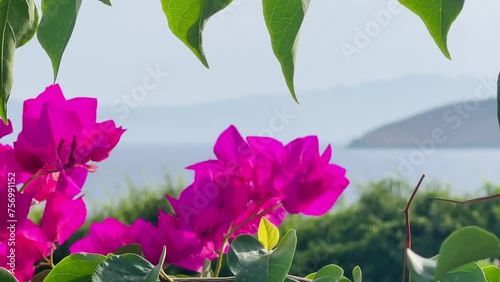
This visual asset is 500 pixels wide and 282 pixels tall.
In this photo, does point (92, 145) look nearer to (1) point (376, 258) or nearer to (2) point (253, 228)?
(2) point (253, 228)

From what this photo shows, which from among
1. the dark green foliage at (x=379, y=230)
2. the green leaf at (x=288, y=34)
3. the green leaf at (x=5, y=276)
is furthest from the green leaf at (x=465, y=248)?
the dark green foliage at (x=379, y=230)

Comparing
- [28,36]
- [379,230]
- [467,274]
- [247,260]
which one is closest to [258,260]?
[247,260]

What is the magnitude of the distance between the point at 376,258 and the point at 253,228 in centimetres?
264

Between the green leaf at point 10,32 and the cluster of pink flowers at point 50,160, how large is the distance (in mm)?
60

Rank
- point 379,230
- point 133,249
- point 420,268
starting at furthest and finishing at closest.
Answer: point 379,230, point 133,249, point 420,268

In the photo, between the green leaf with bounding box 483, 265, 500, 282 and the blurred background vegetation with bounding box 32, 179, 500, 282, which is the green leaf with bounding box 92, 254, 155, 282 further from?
the blurred background vegetation with bounding box 32, 179, 500, 282

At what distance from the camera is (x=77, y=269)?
38cm

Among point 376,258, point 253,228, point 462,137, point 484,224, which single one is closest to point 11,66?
point 253,228

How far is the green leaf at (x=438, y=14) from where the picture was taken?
364 millimetres

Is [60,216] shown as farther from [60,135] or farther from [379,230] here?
[379,230]

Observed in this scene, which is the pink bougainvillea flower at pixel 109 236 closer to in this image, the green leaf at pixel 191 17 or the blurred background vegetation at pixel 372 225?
the green leaf at pixel 191 17

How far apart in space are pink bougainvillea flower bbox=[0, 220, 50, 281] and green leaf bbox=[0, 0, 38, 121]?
0.38 feet

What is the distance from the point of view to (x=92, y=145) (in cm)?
48

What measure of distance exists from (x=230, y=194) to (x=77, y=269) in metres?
0.13
